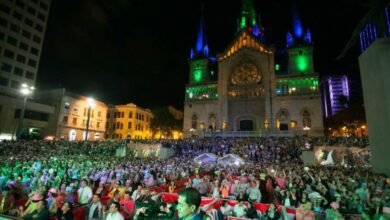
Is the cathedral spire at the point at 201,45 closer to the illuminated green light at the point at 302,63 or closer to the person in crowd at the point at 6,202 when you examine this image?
the illuminated green light at the point at 302,63

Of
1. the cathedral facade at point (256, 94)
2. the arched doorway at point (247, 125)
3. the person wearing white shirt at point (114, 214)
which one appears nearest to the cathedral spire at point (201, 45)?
the cathedral facade at point (256, 94)

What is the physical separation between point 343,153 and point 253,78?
91.0ft

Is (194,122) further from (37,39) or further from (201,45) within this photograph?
(37,39)

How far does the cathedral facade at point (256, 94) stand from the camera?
43.6 meters

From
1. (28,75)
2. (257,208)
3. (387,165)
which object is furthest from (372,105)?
(28,75)

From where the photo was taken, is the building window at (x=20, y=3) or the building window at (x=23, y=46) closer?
the building window at (x=20, y=3)

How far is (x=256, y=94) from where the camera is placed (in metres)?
47.6

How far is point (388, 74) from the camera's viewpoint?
1445 centimetres

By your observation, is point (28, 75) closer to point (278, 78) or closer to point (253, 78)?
point (253, 78)

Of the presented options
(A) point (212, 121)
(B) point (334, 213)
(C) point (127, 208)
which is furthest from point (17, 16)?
(B) point (334, 213)

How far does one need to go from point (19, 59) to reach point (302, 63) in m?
58.0

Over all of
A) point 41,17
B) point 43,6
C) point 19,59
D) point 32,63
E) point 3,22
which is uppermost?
point 43,6

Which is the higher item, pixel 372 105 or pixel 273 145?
pixel 372 105

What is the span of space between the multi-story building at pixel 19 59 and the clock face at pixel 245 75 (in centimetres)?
4060
